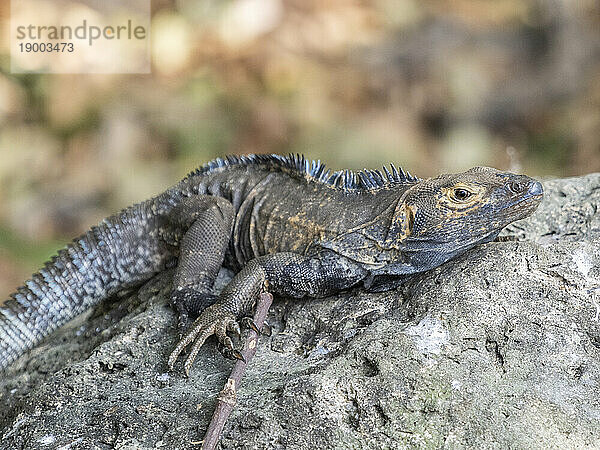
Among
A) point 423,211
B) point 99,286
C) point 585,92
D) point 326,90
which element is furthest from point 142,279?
point 585,92

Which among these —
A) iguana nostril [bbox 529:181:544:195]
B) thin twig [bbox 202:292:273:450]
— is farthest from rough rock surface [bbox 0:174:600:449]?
iguana nostril [bbox 529:181:544:195]

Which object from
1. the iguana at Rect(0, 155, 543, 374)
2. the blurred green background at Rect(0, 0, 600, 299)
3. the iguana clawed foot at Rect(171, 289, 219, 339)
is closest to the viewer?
the iguana at Rect(0, 155, 543, 374)

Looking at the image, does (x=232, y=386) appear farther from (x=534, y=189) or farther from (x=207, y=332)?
(x=534, y=189)

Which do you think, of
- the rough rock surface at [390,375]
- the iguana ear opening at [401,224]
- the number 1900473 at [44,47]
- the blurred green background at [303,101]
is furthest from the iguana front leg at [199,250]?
the number 1900473 at [44,47]

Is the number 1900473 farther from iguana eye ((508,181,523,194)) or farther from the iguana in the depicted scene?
iguana eye ((508,181,523,194))

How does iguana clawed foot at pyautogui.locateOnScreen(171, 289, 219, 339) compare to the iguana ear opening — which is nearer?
the iguana ear opening

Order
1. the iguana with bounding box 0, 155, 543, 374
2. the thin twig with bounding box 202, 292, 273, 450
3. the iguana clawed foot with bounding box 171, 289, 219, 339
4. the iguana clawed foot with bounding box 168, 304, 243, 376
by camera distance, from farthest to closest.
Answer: the iguana clawed foot with bounding box 171, 289, 219, 339
the iguana with bounding box 0, 155, 543, 374
the iguana clawed foot with bounding box 168, 304, 243, 376
the thin twig with bounding box 202, 292, 273, 450

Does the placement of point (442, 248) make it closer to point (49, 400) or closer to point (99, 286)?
point (49, 400)

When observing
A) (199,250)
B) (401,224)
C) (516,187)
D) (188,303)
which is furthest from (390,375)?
(199,250)
